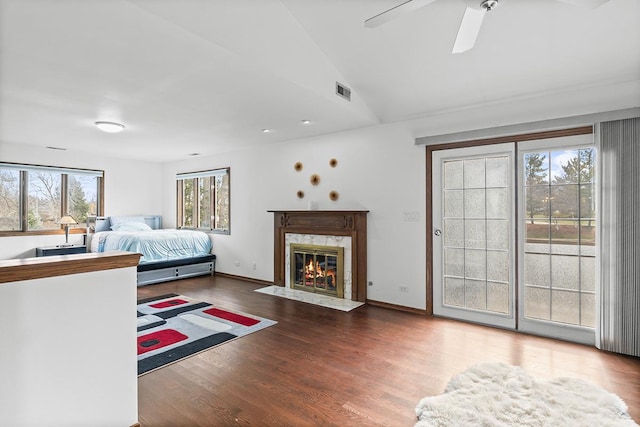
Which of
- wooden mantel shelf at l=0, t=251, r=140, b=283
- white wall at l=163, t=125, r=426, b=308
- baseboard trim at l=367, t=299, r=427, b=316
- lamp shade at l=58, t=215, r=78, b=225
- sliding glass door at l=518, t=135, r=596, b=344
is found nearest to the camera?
wooden mantel shelf at l=0, t=251, r=140, b=283

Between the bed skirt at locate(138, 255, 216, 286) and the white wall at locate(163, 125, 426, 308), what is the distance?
30 cm

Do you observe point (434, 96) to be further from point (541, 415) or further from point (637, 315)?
point (541, 415)

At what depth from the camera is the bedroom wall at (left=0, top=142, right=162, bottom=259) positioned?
5672 millimetres

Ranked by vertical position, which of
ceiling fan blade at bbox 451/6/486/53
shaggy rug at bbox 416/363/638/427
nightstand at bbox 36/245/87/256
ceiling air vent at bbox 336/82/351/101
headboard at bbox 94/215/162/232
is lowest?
shaggy rug at bbox 416/363/638/427

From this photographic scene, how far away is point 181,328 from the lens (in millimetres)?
3506

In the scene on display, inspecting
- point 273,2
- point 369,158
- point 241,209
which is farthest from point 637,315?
point 241,209

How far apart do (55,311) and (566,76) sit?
4281 millimetres

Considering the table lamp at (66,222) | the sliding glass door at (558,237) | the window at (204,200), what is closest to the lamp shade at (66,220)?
the table lamp at (66,222)

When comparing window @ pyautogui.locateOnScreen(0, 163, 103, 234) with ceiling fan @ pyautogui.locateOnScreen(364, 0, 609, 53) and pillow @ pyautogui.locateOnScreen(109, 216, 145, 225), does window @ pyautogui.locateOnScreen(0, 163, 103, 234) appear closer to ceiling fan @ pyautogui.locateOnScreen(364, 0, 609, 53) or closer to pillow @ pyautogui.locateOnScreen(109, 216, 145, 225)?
pillow @ pyautogui.locateOnScreen(109, 216, 145, 225)

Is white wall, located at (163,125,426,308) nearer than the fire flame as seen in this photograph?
Yes

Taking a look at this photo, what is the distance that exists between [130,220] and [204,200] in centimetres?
158

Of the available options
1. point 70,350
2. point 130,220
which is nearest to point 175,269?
point 130,220

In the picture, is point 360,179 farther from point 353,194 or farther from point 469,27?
point 469,27

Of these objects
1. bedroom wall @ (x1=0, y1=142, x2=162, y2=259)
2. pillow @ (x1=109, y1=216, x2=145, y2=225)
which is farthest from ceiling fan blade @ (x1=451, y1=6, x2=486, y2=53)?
bedroom wall @ (x1=0, y1=142, x2=162, y2=259)
